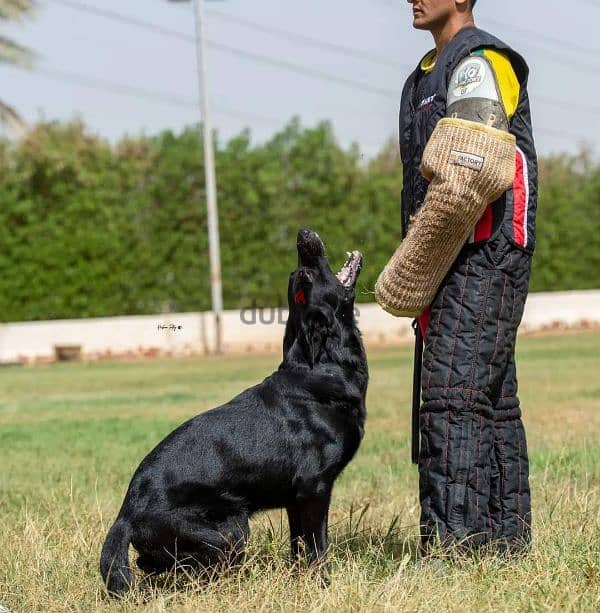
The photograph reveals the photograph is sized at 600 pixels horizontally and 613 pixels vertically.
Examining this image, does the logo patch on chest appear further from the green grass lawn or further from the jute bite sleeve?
the green grass lawn

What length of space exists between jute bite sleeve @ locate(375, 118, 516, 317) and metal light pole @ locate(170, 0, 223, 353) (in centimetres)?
1839

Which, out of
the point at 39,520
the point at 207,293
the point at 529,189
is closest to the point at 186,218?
the point at 207,293

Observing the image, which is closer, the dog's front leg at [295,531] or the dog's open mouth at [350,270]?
the dog's front leg at [295,531]

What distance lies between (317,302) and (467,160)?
0.94 metres

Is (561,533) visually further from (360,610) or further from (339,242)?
(339,242)

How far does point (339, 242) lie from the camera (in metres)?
22.5

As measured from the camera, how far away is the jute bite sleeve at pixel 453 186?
11.5 feet

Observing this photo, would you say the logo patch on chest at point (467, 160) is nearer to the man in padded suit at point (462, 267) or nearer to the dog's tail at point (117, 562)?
the man in padded suit at point (462, 267)

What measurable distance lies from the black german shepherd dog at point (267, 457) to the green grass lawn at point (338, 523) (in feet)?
0.50

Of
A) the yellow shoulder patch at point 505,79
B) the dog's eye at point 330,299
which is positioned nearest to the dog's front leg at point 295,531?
the dog's eye at point 330,299

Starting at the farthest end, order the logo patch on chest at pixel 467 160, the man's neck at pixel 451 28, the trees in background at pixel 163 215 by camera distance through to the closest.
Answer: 1. the trees in background at pixel 163 215
2. the man's neck at pixel 451 28
3. the logo patch on chest at pixel 467 160

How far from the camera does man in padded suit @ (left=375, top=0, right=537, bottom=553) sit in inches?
142

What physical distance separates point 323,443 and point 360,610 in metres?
0.74

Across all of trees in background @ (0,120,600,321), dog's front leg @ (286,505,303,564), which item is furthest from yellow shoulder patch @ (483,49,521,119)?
trees in background @ (0,120,600,321)
